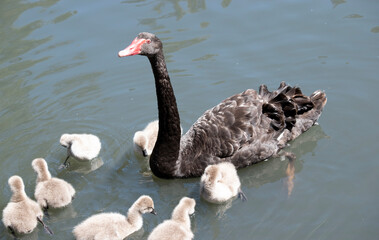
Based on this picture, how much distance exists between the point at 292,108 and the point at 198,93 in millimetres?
Answer: 1406

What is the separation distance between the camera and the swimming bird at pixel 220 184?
17.4 ft

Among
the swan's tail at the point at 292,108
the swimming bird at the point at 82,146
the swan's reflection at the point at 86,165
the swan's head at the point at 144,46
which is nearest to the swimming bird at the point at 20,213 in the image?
the swimming bird at the point at 82,146

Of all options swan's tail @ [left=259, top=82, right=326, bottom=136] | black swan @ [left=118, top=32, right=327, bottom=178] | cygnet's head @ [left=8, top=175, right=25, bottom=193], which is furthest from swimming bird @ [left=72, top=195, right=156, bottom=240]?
swan's tail @ [left=259, top=82, right=326, bottom=136]

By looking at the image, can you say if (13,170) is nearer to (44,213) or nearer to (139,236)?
(44,213)

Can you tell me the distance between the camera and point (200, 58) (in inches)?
312

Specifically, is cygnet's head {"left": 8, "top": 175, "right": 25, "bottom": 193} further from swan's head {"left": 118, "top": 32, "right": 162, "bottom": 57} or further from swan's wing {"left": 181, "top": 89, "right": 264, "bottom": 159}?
swan's wing {"left": 181, "top": 89, "right": 264, "bottom": 159}

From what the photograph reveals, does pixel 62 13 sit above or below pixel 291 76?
above

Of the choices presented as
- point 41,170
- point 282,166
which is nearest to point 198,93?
point 282,166

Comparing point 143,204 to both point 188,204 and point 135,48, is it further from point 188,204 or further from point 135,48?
point 135,48

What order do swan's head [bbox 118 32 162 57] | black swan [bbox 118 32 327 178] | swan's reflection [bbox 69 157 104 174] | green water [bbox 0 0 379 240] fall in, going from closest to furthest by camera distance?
swan's head [bbox 118 32 162 57], green water [bbox 0 0 379 240], black swan [bbox 118 32 327 178], swan's reflection [bbox 69 157 104 174]

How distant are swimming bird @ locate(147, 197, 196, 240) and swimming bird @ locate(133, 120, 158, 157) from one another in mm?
1231

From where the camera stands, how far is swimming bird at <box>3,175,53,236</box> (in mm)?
5141

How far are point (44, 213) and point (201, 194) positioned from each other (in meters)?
1.56

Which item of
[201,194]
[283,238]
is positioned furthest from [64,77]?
[283,238]
